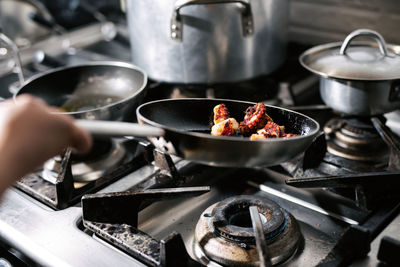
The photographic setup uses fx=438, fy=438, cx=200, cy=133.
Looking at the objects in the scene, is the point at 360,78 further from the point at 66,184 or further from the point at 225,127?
the point at 66,184

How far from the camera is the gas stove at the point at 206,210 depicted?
58cm

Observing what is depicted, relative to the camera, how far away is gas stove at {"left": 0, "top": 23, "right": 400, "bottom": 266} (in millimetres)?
580

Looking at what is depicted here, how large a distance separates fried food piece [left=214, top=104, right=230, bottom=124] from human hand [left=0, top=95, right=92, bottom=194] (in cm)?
25

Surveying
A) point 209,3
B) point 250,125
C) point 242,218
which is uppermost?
point 209,3

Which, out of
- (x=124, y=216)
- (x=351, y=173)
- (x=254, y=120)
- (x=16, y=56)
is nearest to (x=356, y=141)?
(x=351, y=173)

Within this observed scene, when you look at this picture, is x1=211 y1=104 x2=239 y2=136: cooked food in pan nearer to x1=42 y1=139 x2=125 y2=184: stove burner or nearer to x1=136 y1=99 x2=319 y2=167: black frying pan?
x1=136 y1=99 x2=319 y2=167: black frying pan

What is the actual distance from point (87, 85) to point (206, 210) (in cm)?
47

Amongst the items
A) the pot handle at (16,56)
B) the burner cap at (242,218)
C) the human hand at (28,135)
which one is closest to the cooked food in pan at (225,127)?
the burner cap at (242,218)

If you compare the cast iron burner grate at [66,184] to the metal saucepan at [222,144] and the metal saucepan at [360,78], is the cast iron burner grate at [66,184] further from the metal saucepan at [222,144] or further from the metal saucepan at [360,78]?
the metal saucepan at [360,78]

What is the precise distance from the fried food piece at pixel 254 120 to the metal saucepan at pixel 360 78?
188 millimetres

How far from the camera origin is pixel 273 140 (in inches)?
21.4

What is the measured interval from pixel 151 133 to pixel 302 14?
83 cm

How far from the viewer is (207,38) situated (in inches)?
35.2

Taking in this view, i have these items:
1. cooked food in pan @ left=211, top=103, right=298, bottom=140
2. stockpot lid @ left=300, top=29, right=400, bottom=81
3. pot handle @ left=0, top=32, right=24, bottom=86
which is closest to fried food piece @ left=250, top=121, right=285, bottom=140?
cooked food in pan @ left=211, top=103, right=298, bottom=140
